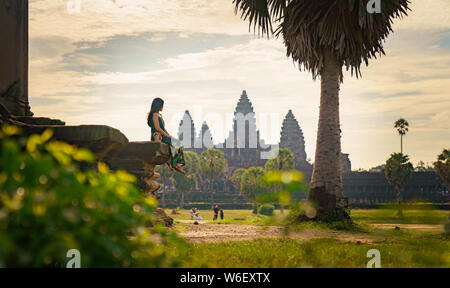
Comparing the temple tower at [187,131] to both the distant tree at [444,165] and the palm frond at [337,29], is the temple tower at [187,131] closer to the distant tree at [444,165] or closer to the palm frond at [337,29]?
the distant tree at [444,165]

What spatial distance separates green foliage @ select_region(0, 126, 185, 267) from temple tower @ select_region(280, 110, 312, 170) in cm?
7686

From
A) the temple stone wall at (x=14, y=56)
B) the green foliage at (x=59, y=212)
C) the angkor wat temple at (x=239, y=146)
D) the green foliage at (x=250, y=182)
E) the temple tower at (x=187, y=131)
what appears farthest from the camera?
the temple tower at (x=187, y=131)

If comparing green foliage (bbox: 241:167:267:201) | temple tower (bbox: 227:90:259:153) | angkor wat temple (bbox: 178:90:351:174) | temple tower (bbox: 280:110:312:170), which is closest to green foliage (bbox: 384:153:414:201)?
green foliage (bbox: 241:167:267:201)

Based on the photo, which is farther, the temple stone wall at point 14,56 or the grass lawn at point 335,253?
the temple stone wall at point 14,56

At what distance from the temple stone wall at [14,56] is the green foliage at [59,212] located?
17.7ft

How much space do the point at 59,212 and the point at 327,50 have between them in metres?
10.5

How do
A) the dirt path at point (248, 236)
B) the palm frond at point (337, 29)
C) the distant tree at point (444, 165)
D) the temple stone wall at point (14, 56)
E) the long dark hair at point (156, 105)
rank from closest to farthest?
the temple stone wall at point (14, 56) < the dirt path at point (248, 236) < the long dark hair at point (156, 105) < the palm frond at point (337, 29) < the distant tree at point (444, 165)

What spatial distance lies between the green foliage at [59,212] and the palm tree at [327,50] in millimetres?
9706

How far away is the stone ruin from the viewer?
219 inches

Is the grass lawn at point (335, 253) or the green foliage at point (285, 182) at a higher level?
the green foliage at point (285, 182)

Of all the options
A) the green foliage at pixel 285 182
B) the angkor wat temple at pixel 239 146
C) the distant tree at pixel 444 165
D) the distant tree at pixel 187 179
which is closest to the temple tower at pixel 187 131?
the angkor wat temple at pixel 239 146

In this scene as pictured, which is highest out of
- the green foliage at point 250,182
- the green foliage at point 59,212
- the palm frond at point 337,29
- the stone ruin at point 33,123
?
the palm frond at point 337,29

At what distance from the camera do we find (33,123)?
6.76m

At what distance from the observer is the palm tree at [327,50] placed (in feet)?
36.6
